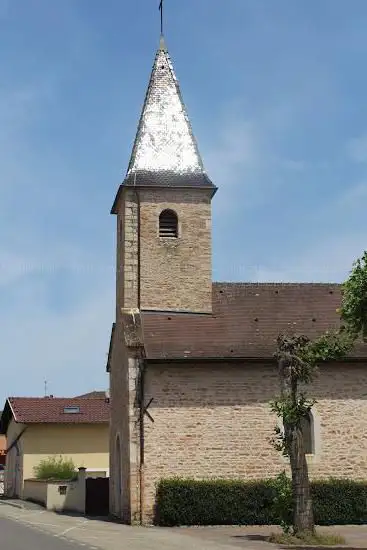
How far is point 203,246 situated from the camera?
24.1 meters

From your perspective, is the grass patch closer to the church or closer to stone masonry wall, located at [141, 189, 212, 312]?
the church

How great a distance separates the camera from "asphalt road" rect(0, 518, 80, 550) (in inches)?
578

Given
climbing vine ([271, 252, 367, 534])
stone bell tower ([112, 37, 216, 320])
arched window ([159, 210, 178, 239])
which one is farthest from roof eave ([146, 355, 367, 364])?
arched window ([159, 210, 178, 239])

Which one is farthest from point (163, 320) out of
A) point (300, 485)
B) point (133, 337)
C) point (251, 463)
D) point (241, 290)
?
point (300, 485)

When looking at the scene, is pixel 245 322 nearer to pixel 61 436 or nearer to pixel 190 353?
pixel 190 353

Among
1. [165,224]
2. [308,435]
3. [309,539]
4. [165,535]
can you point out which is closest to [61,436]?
[165,224]

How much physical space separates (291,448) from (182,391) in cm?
512

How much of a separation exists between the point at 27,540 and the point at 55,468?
18195 mm

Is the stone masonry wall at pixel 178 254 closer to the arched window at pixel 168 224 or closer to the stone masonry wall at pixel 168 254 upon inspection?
the stone masonry wall at pixel 168 254

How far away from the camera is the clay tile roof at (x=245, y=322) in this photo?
21406 mm

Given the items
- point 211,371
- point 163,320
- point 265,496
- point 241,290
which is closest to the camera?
point 265,496

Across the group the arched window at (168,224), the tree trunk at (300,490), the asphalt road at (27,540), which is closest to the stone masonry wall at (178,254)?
the arched window at (168,224)

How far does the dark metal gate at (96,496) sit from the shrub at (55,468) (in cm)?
673

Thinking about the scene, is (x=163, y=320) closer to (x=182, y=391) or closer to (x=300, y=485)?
(x=182, y=391)
